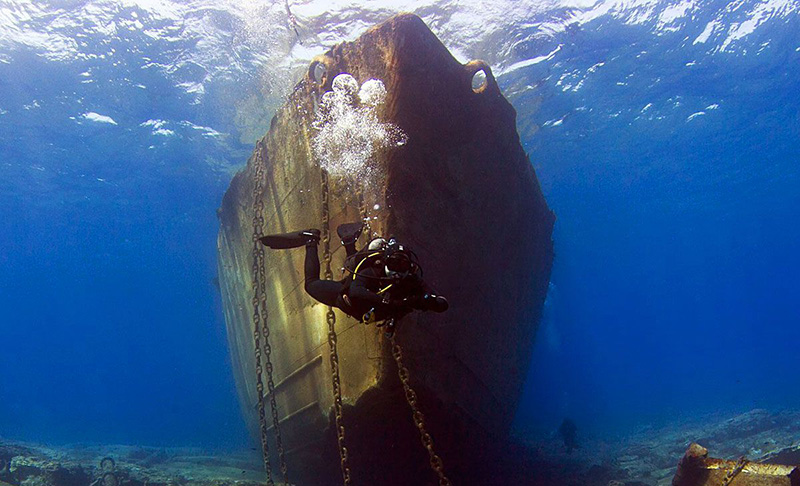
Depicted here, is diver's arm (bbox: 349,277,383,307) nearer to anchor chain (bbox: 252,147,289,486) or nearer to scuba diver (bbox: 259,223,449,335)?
scuba diver (bbox: 259,223,449,335)


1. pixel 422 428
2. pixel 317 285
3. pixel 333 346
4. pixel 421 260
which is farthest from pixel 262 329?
pixel 422 428

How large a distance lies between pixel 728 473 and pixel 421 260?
4664 mm

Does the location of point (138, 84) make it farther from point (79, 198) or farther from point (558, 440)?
point (558, 440)

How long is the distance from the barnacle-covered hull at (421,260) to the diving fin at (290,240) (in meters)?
0.93

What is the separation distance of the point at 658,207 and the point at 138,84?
4634 cm

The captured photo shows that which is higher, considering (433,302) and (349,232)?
(349,232)

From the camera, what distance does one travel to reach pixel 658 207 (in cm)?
4422

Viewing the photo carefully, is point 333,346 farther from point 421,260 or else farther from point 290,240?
point 421,260

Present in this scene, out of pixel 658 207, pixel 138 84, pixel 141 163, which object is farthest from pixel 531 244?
pixel 658 207

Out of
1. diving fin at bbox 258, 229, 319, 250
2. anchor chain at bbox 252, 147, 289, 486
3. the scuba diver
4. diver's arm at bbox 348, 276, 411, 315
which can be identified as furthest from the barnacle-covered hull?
diver's arm at bbox 348, 276, 411, 315

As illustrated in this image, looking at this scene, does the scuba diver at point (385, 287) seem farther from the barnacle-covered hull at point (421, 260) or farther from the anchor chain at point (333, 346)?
the barnacle-covered hull at point (421, 260)

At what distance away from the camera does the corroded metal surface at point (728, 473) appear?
195 inches

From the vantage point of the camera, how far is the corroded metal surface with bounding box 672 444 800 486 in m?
4.96

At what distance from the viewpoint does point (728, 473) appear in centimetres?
535
